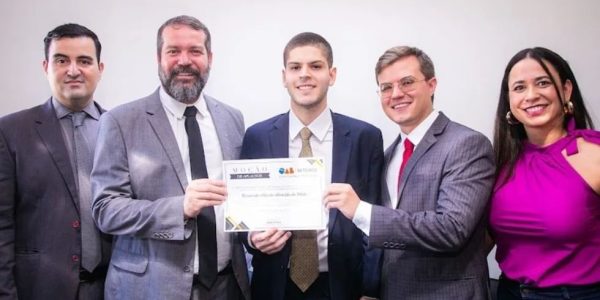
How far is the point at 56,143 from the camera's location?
2092mm

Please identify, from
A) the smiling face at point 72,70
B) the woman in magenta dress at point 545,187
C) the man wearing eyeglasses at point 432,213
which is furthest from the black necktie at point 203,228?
the woman in magenta dress at point 545,187

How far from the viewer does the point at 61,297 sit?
6.54ft

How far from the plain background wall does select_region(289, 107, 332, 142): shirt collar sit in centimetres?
74

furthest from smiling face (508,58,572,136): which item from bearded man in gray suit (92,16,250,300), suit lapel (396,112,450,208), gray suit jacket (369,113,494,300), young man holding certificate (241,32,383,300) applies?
bearded man in gray suit (92,16,250,300)

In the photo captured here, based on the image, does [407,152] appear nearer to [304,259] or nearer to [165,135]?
[304,259]

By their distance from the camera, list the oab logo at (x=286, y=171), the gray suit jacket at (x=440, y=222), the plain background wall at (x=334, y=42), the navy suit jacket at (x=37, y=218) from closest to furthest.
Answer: the gray suit jacket at (x=440, y=222)
the oab logo at (x=286, y=171)
the navy suit jacket at (x=37, y=218)
the plain background wall at (x=334, y=42)

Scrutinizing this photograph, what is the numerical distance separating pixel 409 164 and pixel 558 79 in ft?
2.30

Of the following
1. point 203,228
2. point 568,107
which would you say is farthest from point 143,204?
point 568,107

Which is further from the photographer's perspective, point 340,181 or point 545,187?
point 340,181

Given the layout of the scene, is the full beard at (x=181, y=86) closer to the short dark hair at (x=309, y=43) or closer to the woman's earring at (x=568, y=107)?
the short dark hair at (x=309, y=43)

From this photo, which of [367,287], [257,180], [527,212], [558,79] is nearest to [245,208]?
[257,180]

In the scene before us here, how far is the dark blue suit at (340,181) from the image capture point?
1904 millimetres

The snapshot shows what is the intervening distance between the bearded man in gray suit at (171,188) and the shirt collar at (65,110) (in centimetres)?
37

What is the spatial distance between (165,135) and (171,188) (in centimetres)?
23
